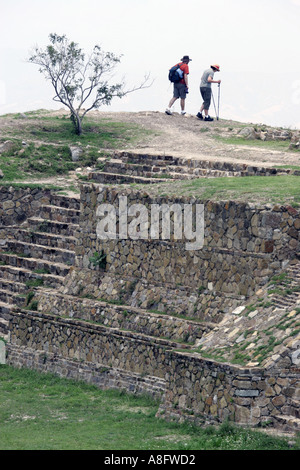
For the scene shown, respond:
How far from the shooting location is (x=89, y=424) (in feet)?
81.7

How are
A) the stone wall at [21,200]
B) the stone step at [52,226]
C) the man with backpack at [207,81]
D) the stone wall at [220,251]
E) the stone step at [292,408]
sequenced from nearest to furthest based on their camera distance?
1. the stone step at [292,408]
2. the stone wall at [220,251]
3. the stone step at [52,226]
4. the stone wall at [21,200]
5. the man with backpack at [207,81]

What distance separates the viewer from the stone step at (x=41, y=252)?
3306 centimetres

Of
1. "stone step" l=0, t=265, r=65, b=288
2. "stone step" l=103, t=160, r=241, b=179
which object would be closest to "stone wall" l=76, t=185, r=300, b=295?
"stone step" l=0, t=265, r=65, b=288

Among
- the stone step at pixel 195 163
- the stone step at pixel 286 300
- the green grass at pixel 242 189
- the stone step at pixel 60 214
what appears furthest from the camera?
the stone step at pixel 60 214

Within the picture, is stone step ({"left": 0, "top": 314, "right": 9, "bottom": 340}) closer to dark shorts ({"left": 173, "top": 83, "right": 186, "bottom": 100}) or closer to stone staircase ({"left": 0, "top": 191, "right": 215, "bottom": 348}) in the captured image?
stone staircase ({"left": 0, "top": 191, "right": 215, "bottom": 348})

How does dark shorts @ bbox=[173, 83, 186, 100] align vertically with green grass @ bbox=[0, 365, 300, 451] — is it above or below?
above

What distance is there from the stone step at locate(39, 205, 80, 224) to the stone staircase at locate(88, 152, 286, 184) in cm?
103

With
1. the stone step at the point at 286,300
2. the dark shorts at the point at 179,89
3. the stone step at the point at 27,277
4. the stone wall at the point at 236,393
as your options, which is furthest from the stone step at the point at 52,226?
the stone wall at the point at 236,393

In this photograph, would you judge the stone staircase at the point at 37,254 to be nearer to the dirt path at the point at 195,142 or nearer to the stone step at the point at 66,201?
the stone step at the point at 66,201

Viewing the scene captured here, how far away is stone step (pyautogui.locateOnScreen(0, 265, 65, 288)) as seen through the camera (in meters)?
32.3

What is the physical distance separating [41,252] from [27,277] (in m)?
0.89

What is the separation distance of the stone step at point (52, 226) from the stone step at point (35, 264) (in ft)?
3.14

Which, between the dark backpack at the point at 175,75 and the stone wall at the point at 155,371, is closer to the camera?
the stone wall at the point at 155,371

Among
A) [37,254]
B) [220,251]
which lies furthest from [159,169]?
[220,251]
